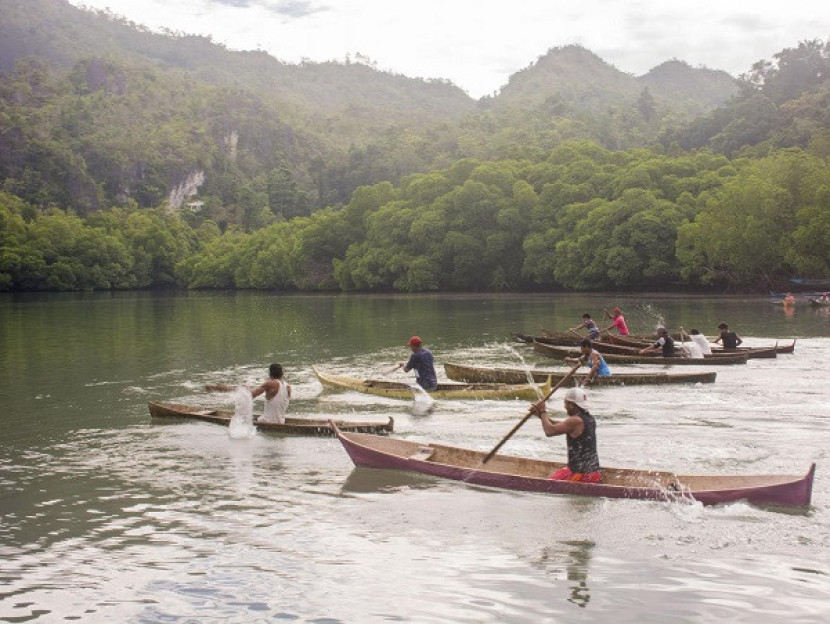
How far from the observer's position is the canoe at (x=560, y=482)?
1175cm

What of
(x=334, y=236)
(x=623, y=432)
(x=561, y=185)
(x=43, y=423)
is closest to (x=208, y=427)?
(x=43, y=423)

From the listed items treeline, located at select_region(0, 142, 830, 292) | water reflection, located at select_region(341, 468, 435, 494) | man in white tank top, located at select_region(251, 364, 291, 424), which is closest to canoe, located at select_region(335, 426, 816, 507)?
water reflection, located at select_region(341, 468, 435, 494)

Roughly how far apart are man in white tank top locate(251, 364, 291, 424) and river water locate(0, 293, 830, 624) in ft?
1.42

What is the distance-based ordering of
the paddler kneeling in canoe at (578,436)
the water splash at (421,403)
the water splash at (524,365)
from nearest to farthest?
the paddler kneeling in canoe at (578,436) → the water splash at (421,403) → the water splash at (524,365)

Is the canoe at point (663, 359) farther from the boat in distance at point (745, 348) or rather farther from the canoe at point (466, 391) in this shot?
the canoe at point (466, 391)

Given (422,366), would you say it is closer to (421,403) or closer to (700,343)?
(421,403)

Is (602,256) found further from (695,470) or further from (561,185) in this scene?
(695,470)

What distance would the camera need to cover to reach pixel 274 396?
18344 millimetres

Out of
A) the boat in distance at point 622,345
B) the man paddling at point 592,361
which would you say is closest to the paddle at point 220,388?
the man paddling at point 592,361

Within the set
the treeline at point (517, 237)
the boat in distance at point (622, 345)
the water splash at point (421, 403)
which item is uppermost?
the treeline at point (517, 237)

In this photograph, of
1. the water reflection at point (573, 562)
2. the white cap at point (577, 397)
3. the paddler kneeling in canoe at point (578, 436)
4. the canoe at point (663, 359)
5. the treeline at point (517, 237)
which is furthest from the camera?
the treeline at point (517, 237)

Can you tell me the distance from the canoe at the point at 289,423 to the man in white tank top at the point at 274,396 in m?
0.19

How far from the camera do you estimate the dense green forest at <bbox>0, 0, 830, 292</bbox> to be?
7000cm

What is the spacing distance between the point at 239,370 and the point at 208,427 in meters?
10.9
